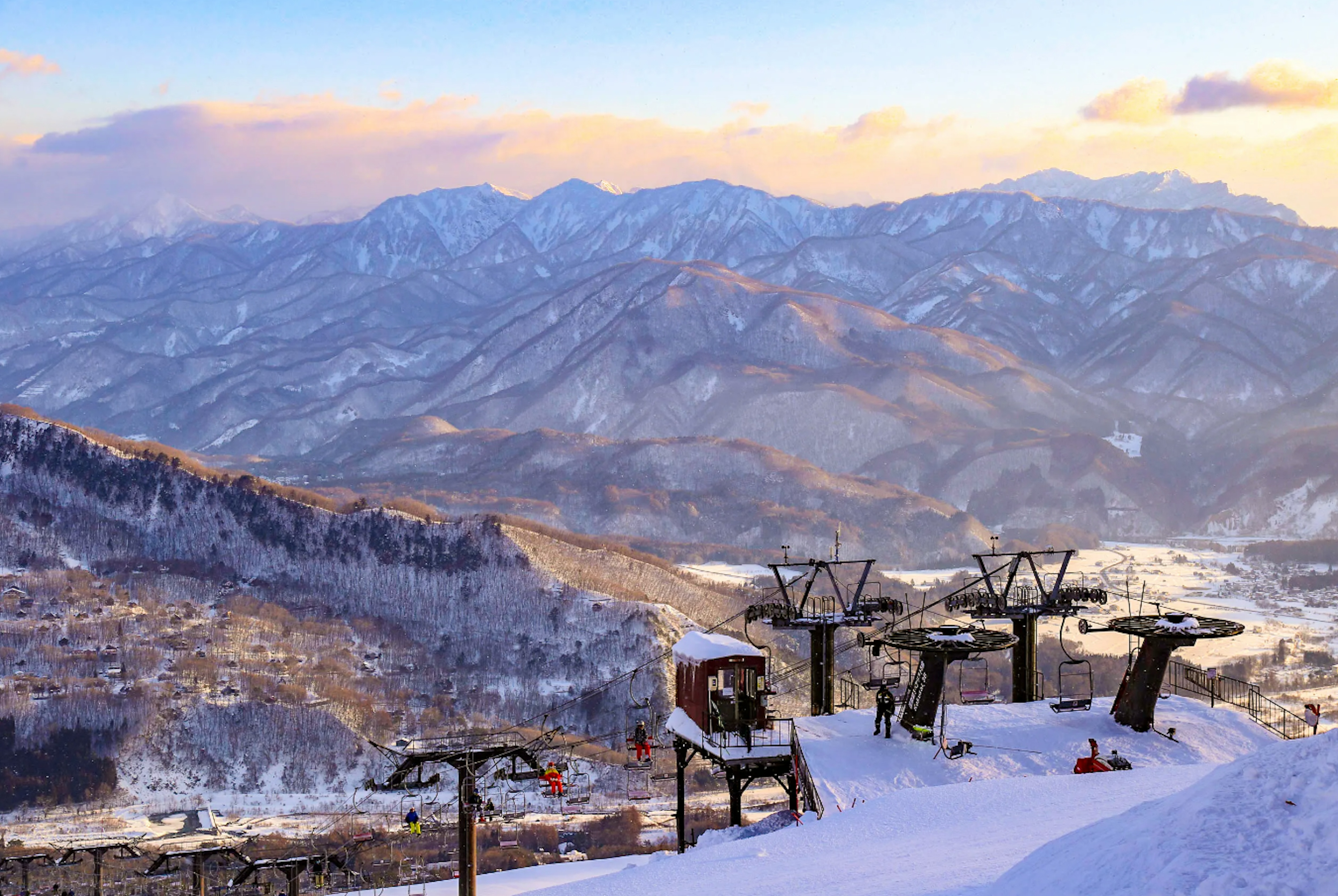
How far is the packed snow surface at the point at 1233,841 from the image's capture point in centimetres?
1587

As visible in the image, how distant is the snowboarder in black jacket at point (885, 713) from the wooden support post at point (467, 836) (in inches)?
583

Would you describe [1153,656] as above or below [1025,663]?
above

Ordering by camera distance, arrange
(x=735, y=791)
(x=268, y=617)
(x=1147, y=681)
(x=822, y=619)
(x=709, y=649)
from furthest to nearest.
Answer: (x=268, y=617) < (x=822, y=619) < (x=709, y=649) < (x=735, y=791) < (x=1147, y=681)

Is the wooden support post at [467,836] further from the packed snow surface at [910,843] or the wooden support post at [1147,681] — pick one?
the wooden support post at [1147,681]

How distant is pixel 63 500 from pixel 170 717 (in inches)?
2536

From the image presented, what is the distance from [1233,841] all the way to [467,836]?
763 inches

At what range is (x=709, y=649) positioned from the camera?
4381 cm

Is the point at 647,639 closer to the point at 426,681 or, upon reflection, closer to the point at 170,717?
the point at 426,681

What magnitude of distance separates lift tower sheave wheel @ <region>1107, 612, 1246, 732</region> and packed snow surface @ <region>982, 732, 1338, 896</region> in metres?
23.1

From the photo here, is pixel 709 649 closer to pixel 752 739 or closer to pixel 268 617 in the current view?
pixel 752 739

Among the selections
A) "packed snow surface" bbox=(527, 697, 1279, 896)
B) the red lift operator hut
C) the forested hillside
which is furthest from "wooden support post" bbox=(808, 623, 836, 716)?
the forested hillside

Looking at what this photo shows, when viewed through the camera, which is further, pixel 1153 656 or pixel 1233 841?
pixel 1153 656

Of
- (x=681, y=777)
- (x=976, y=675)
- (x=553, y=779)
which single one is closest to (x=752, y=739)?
(x=681, y=777)

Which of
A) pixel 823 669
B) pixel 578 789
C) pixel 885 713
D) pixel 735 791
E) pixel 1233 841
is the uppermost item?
pixel 1233 841
